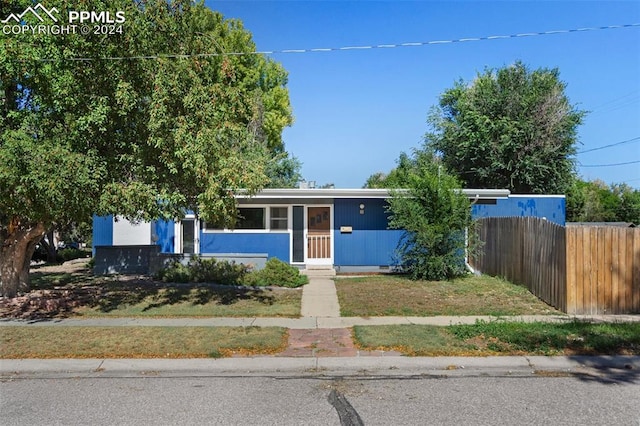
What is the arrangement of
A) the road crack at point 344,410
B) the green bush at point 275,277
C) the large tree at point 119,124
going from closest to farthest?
1. the road crack at point 344,410
2. the large tree at point 119,124
3. the green bush at point 275,277

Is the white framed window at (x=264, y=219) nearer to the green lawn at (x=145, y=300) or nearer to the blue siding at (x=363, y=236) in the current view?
the blue siding at (x=363, y=236)

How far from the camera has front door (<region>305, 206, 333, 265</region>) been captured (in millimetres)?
17484

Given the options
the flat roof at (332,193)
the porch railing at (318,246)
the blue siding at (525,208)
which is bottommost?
the porch railing at (318,246)

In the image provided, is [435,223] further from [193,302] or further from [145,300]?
[145,300]

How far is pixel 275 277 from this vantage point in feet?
43.6

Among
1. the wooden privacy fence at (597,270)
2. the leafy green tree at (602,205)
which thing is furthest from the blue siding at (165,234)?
the leafy green tree at (602,205)

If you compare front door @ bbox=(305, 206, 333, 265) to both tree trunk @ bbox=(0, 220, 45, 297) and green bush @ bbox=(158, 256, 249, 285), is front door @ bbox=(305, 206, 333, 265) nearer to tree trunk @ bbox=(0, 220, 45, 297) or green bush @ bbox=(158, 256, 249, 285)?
green bush @ bbox=(158, 256, 249, 285)

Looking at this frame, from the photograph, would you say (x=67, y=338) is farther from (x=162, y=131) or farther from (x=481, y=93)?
(x=481, y=93)

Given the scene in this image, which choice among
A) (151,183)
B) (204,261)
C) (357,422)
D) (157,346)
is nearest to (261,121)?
(204,261)

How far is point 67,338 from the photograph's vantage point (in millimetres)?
8070

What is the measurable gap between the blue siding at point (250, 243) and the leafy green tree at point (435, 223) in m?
4.54

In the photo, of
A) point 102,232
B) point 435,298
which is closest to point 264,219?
point 102,232

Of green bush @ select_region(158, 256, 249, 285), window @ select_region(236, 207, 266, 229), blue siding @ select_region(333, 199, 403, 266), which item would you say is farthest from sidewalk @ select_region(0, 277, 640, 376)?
window @ select_region(236, 207, 266, 229)

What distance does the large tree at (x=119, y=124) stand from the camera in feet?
27.5
